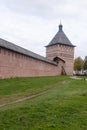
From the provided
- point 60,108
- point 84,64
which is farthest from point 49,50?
point 60,108

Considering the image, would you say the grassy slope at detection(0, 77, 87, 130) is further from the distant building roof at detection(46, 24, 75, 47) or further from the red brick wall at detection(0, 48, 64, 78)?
the distant building roof at detection(46, 24, 75, 47)

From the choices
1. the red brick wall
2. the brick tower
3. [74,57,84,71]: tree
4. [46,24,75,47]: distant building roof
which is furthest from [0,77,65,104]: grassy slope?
[74,57,84,71]: tree

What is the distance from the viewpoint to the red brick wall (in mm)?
20906

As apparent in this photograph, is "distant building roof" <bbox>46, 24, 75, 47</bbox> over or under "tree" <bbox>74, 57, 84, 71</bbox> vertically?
over

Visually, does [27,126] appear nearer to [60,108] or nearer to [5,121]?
[5,121]

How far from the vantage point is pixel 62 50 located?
147 feet

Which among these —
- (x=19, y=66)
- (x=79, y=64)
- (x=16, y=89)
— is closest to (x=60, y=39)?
(x=79, y=64)

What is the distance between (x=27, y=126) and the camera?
18.5 feet

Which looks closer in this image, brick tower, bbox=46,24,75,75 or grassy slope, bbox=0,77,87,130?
grassy slope, bbox=0,77,87,130

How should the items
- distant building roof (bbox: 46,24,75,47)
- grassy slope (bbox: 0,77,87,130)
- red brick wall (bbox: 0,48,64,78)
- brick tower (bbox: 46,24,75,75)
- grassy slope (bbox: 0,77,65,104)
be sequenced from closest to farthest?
grassy slope (bbox: 0,77,87,130) → grassy slope (bbox: 0,77,65,104) → red brick wall (bbox: 0,48,64,78) → brick tower (bbox: 46,24,75,75) → distant building roof (bbox: 46,24,75,47)

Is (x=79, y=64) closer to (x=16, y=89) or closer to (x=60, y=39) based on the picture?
(x=60, y=39)

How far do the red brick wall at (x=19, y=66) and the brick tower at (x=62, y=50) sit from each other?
1110 cm

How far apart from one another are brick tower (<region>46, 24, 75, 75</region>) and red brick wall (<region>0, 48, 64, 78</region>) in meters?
11.1

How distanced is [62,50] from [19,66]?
2189 centimetres
